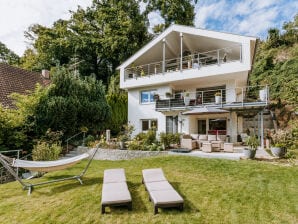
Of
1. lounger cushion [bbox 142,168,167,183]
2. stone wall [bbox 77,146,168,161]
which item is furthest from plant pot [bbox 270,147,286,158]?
lounger cushion [bbox 142,168,167,183]

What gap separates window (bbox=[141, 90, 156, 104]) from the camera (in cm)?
1867

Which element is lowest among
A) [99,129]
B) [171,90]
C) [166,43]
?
[99,129]

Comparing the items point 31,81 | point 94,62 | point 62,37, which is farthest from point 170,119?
point 62,37

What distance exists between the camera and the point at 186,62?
18.0m

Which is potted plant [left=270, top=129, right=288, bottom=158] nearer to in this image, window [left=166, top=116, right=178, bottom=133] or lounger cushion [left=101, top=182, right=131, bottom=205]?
window [left=166, top=116, right=178, bottom=133]

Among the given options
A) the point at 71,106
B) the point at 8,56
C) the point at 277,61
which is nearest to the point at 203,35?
the point at 71,106

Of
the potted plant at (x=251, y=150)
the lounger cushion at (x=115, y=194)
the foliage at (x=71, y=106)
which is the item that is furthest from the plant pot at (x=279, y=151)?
the foliage at (x=71, y=106)

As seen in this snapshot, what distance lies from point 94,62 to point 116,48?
243 inches

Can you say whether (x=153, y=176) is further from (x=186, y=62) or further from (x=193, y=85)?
(x=186, y=62)

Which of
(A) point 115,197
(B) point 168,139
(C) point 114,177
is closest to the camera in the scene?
(A) point 115,197

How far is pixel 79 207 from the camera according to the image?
16.1 feet

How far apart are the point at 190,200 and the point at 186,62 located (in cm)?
1469

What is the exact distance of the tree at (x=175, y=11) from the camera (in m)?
27.3

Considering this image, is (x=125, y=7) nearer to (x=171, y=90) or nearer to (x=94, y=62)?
(x=94, y=62)
